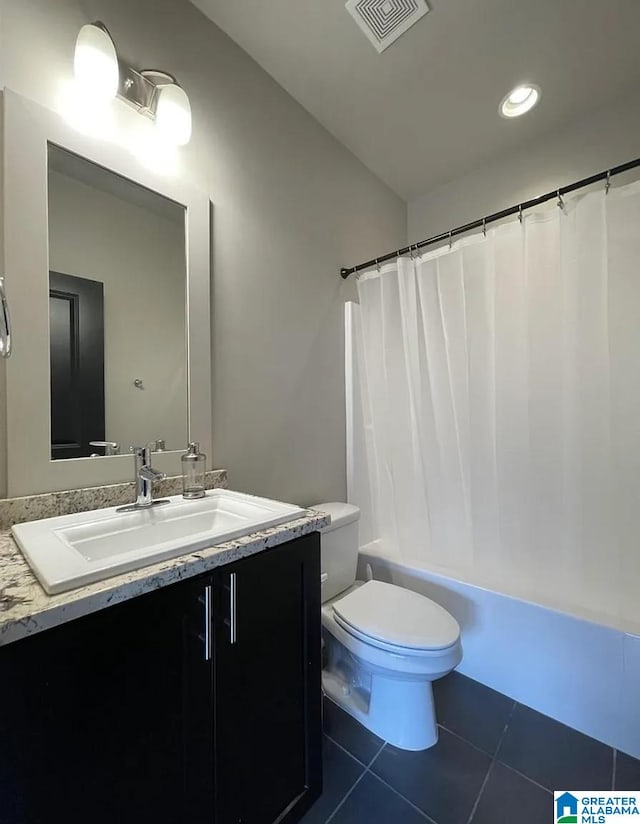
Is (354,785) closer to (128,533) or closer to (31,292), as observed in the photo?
(128,533)

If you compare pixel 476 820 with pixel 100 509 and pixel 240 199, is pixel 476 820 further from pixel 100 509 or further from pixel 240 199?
pixel 240 199

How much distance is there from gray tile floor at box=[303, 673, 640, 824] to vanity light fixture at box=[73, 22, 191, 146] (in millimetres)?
2170

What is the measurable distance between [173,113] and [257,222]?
1.46 ft

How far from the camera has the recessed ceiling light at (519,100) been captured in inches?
64.0

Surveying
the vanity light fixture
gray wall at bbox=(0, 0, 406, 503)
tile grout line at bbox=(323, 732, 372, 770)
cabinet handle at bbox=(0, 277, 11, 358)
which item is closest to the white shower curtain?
gray wall at bbox=(0, 0, 406, 503)

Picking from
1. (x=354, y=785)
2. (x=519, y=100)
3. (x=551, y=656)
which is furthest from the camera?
(x=519, y=100)

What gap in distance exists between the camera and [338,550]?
1.53m

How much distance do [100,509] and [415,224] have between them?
8.03 ft

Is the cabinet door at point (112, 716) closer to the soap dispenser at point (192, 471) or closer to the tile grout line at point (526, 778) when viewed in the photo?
the soap dispenser at point (192, 471)

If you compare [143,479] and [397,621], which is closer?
[143,479]

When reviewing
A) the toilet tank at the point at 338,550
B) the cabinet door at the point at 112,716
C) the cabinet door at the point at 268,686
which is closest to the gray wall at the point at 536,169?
the toilet tank at the point at 338,550

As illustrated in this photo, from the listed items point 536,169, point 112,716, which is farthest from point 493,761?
point 536,169

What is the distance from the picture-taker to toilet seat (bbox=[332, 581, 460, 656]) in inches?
45.0

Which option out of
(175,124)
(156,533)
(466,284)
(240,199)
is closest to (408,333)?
(466,284)
